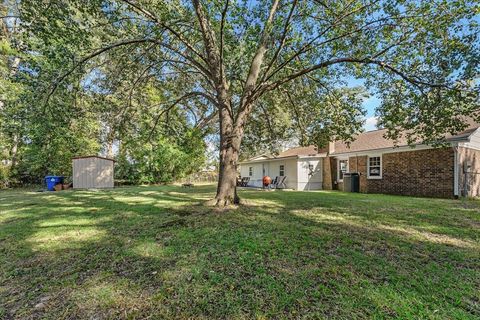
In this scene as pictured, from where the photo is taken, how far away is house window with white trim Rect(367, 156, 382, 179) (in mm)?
13648

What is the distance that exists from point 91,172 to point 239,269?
53.9 feet

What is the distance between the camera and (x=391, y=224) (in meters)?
5.37

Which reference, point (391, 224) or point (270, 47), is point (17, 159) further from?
point (391, 224)

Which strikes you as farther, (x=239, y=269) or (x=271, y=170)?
(x=271, y=170)

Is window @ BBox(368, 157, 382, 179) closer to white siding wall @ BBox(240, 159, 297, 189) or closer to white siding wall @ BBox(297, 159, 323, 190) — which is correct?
white siding wall @ BBox(297, 159, 323, 190)

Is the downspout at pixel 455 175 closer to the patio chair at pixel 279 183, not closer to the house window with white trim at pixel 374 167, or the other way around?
the house window with white trim at pixel 374 167

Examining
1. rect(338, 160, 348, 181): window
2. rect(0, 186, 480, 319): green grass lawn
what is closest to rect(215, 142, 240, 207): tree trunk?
rect(0, 186, 480, 319): green grass lawn

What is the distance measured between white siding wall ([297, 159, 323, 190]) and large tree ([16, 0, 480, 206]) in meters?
8.33

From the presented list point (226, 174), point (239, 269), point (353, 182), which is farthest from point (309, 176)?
point (239, 269)

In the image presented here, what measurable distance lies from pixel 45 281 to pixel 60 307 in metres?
0.76

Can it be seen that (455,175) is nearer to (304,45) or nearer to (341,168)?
(341,168)

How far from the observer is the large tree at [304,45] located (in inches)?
229

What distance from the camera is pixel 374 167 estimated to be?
13930 mm

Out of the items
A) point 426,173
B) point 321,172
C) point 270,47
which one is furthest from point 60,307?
point 321,172
